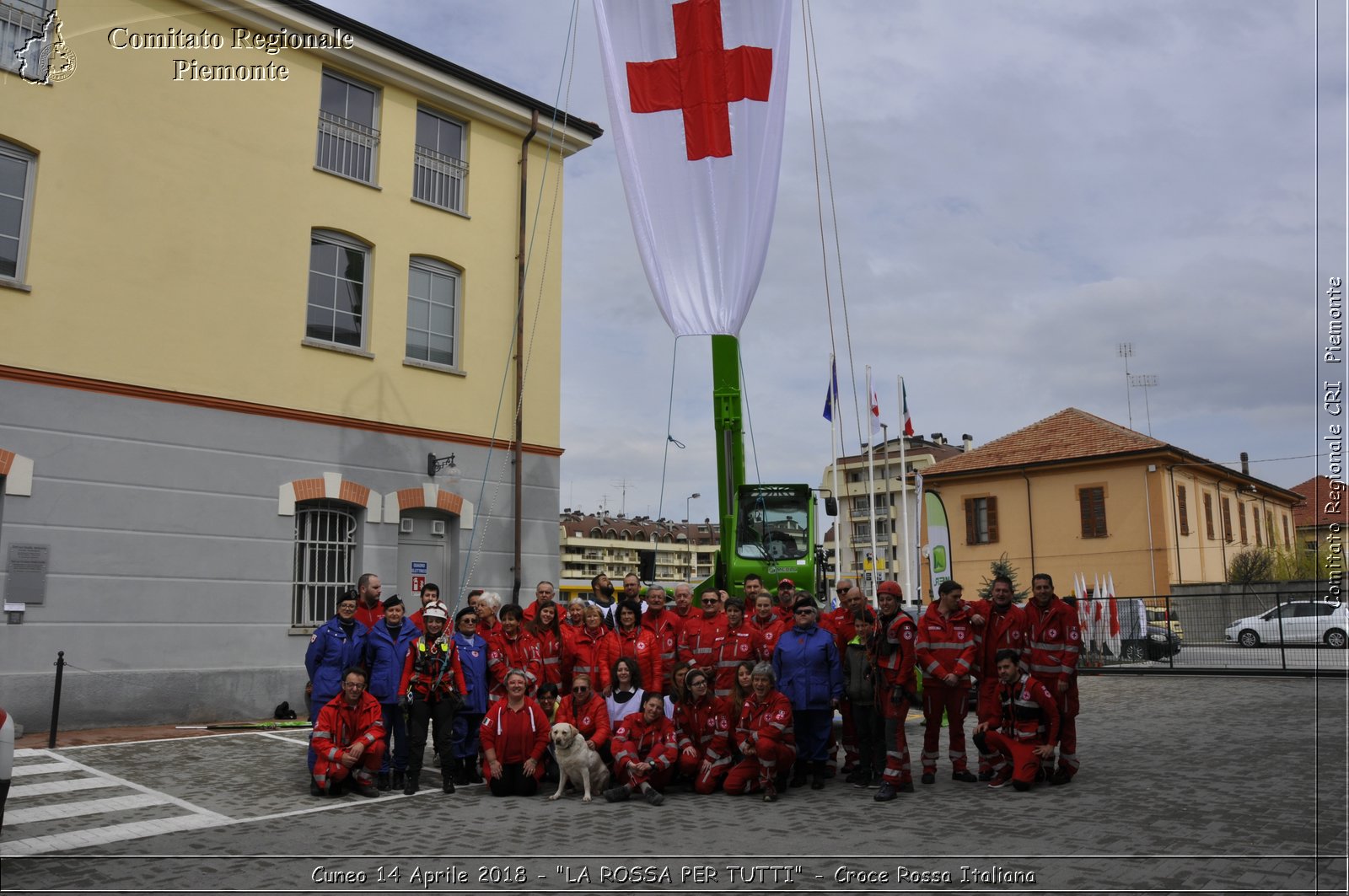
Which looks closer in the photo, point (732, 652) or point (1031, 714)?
point (1031, 714)

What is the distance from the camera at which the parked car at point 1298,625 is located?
861 inches

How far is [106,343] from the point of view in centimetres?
1315

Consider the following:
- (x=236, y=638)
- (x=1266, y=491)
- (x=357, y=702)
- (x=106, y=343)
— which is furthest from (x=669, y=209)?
(x=1266, y=491)

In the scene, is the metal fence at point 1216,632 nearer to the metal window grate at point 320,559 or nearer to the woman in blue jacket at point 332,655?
the metal window grate at point 320,559

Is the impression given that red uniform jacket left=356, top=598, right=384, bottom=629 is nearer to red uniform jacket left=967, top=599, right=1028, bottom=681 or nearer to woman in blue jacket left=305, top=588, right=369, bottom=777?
woman in blue jacket left=305, top=588, right=369, bottom=777

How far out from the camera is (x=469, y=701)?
9.91 metres

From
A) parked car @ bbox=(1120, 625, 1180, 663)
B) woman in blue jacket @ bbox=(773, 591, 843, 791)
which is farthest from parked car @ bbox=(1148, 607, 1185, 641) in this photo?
woman in blue jacket @ bbox=(773, 591, 843, 791)

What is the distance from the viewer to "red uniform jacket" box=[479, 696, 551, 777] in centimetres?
920

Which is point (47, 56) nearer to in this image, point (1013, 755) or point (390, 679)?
point (390, 679)

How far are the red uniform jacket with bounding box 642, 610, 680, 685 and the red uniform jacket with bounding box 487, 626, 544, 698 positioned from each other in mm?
1233

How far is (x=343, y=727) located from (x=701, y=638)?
11.9 ft

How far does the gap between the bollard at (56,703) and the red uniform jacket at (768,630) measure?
7815 millimetres

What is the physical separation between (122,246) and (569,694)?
29.7 ft

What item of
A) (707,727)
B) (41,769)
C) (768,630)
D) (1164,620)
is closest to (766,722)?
(707,727)
